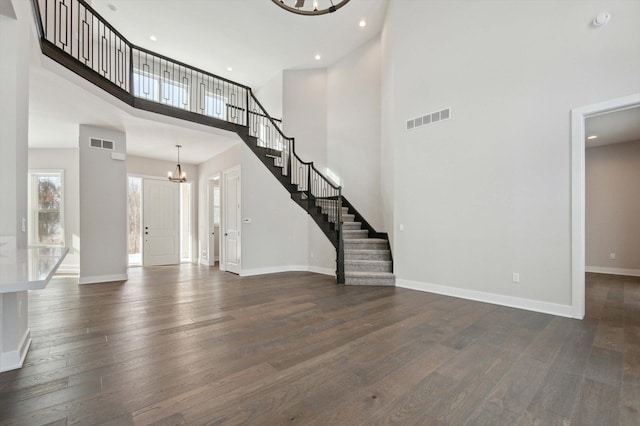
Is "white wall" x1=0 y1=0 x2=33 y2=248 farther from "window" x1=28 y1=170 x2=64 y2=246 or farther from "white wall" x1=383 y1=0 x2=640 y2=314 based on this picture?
"window" x1=28 y1=170 x2=64 y2=246

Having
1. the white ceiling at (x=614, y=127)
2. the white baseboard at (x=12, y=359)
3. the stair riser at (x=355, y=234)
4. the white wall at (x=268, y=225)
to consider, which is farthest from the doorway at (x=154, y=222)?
the white ceiling at (x=614, y=127)

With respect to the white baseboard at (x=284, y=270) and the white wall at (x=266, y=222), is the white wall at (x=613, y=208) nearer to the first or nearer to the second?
the white baseboard at (x=284, y=270)

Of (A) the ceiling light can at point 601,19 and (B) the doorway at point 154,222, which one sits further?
(B) the doorway at point 154,222

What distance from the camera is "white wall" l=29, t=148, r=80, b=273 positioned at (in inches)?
279

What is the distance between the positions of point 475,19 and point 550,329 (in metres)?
4.50

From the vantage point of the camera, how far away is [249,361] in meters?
2.38

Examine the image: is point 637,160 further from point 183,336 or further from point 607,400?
point 183,336

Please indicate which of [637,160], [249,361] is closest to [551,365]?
[249,361]

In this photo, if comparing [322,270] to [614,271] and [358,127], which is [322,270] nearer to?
[358,127]

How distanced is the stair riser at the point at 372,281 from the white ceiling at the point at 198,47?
425cm

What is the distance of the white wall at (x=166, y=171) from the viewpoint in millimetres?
7953

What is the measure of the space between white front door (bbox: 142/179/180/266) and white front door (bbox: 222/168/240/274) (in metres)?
2.43

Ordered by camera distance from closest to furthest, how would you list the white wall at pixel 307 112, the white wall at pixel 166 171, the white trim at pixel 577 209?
1. the white trim at pixel 577 209
2. the white wall at pixel 307 112
3. the white wall at pixel 166 171

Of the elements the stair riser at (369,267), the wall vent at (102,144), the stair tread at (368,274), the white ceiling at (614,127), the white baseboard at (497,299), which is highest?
the white ceiling at (614,127)
